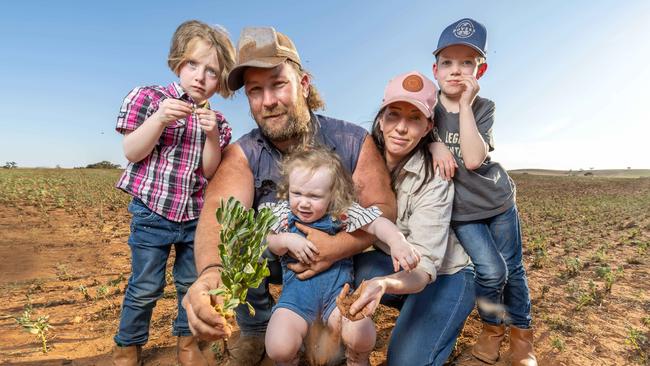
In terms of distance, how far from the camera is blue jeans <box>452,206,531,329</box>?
296 cm

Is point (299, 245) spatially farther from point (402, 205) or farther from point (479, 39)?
point (479, 39)

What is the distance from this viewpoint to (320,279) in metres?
2.57

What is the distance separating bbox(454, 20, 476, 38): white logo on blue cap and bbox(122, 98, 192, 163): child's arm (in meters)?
1.85

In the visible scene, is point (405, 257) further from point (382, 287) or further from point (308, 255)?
point (308, 255)

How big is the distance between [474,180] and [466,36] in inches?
38.4

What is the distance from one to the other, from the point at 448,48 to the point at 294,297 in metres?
1.97

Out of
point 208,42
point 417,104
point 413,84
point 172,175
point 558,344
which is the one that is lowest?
point 558,344

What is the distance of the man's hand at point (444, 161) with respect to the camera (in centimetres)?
280

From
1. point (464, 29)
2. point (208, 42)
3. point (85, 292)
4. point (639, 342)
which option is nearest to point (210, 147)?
point (208, 42)

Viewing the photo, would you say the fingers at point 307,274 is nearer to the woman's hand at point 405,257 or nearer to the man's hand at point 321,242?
the man's hand at point 321,242

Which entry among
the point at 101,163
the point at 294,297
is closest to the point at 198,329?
the point at 294,297

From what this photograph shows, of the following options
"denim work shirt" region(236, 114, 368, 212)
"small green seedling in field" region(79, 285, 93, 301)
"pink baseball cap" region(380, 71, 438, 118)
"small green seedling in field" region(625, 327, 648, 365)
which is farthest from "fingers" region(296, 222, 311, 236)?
"small green seedling in field" region(79, 285, 93, 301)

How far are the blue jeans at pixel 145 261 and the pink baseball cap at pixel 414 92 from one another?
1.67 metres

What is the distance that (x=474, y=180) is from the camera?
9.68 feet
